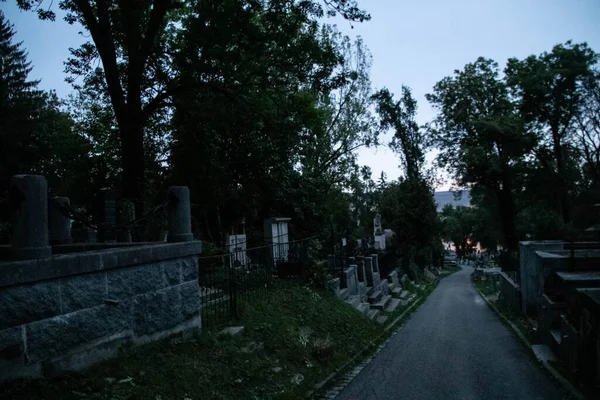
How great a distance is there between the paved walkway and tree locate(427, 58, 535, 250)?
2147cm

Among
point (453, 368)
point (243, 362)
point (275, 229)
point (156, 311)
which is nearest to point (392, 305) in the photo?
point (275, 229)

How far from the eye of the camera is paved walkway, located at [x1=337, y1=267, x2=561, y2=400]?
6996mm

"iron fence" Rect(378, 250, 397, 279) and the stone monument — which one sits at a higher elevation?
the stone monument

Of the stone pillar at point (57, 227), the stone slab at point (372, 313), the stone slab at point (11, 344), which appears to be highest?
the stone pillar at point (57, 227)

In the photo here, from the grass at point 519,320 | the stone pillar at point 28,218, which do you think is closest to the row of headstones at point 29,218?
the stone pillar at point 28,218

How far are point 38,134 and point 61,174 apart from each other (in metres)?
5.30

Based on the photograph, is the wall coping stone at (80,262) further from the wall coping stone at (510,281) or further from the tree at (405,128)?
the tree at (405,128)

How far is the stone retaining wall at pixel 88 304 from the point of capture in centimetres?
427

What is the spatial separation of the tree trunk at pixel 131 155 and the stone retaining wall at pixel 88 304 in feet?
20.4

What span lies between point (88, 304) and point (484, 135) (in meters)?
33.6

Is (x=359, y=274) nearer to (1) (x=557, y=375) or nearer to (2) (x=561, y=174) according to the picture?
(1) (x=557, y=375)

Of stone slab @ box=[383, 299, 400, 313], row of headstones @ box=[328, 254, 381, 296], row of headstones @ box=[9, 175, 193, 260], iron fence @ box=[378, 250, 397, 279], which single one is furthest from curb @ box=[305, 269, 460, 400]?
iron fence @ box=[378, 250, 397, 279]

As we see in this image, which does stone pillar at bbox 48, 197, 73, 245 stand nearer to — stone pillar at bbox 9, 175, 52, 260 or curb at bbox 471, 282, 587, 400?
stone pillar at bbox 9, 175, 52, 260

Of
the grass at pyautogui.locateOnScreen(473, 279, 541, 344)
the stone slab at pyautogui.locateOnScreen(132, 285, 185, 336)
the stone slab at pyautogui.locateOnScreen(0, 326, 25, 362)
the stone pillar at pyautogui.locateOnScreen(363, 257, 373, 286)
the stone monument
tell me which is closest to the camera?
the stone slab at pyautogui.locateOnScreen(0, 326, 25, 362)
